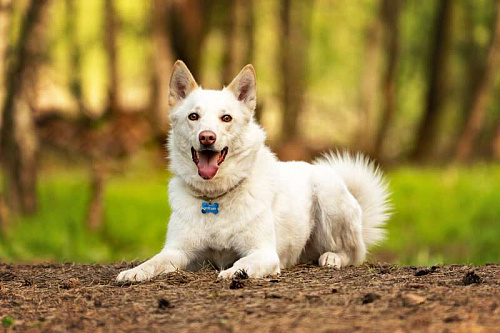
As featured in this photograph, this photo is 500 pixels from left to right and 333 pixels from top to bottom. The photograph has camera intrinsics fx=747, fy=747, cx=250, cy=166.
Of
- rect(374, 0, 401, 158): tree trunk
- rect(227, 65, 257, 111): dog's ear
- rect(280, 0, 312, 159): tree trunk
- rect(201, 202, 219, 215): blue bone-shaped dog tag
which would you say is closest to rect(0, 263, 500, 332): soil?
rect(201, 202, 219, 215): blue bone-shaped dog tag

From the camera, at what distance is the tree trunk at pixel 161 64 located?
18.0 m

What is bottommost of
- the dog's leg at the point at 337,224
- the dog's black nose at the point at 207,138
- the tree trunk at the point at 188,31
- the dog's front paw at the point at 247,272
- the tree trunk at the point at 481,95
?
the dog's front paw at the point at 247,272

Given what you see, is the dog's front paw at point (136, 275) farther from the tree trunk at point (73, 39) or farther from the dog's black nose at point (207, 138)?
the tree trunk at point (73, 39)

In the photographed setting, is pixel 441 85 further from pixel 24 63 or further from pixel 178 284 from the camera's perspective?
pixel 178 284

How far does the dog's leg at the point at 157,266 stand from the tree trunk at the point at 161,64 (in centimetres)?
1224

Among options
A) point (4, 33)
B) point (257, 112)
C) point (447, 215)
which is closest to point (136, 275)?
point (4, 33)

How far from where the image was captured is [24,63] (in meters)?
12.7

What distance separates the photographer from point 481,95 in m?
17.7

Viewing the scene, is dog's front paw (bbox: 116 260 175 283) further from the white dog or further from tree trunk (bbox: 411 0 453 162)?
tree trunk (bbox: 411 0 453 162)

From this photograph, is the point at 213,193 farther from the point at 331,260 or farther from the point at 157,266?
A: the point at 331,260

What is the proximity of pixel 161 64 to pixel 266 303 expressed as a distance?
14.2 metres

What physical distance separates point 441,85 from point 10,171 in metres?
12.4

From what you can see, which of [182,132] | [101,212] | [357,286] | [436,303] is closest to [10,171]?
[101,212]

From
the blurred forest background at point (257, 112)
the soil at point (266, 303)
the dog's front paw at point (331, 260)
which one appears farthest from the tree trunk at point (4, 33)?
the dog's front paw at point (331, 260)
